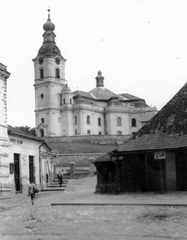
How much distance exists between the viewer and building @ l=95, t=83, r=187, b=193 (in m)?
20.4

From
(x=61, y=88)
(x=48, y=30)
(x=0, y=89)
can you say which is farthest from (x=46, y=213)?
(x=48, y=30)

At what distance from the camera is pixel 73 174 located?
39469 millimetres

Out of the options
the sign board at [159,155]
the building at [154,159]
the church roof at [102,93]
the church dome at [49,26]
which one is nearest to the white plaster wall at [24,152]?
the building at [154,159]

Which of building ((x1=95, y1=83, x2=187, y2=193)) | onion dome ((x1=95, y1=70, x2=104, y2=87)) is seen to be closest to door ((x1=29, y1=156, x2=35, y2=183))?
building ((x1=95, y1=83, x2=187, y2=193))

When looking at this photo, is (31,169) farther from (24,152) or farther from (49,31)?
(49,31)

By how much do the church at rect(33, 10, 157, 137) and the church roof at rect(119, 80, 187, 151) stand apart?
2306 inches

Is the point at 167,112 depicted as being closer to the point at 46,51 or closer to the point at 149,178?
the point at 149,178

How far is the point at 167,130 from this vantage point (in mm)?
21359

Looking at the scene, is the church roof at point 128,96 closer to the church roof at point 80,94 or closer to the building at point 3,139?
the church roof at point 80,94

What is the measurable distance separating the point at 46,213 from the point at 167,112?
1048 centimetres

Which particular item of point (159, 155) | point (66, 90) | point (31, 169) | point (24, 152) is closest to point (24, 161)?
point (24, 152)

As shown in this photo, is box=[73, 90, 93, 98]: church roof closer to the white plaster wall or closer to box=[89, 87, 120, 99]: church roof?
box=[89, 87, 120, 99]: church roof

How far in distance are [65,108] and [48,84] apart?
5.70m

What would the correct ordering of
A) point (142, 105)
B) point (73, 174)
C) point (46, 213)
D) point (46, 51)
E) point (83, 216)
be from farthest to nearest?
point (142, 105)
point (46, 51)
point (73, 174)
point (46, 213)
point (83, 216)
